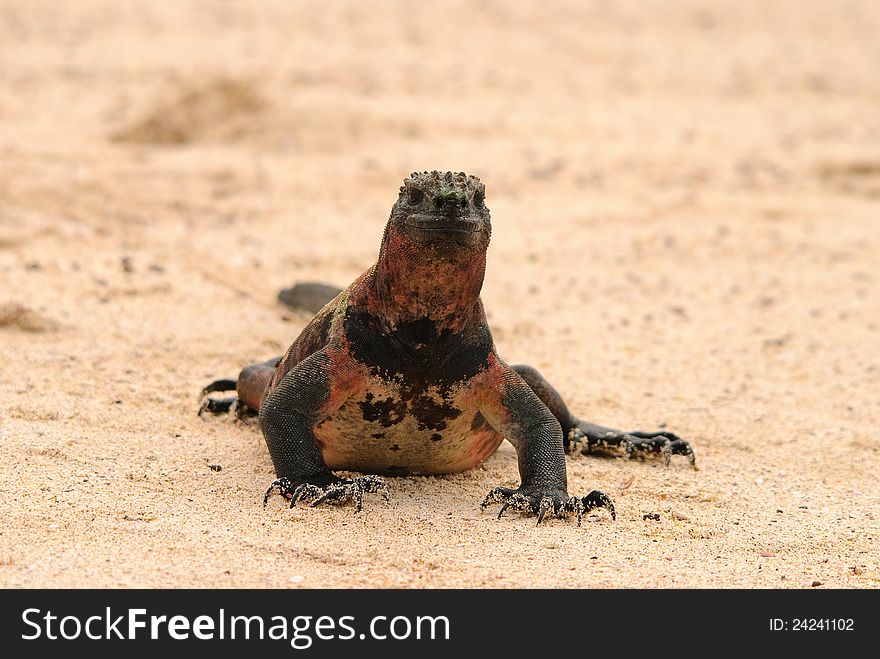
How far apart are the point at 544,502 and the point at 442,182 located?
1388mm

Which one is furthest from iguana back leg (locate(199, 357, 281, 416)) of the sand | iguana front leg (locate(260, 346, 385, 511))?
iguana front leg (locate(260, 346, 385, 511))

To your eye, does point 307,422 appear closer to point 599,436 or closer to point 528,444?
point 528,444

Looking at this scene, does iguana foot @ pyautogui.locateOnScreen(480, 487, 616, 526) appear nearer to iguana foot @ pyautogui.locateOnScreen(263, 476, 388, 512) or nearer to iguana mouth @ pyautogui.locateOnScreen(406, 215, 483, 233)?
iguana foot @ pyautogui.locateOnScreen(263, 476, 388, 512)

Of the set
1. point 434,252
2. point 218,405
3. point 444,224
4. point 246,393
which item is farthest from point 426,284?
point 218,405

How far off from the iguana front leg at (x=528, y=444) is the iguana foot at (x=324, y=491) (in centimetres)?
53

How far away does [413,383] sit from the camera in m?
5.46

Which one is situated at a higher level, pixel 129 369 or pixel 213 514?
pixel 129 369

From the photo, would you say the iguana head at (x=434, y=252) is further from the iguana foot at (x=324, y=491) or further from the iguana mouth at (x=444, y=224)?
the iguana foot at (x=324, y=491)

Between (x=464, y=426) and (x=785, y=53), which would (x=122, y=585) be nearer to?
(x=464, y=426)

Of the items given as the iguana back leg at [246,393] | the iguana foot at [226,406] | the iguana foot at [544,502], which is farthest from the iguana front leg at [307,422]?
the iguana foot at [226,406]

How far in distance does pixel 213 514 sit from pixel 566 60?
13926 millimetres

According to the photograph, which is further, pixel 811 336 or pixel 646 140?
pixel 646 140
